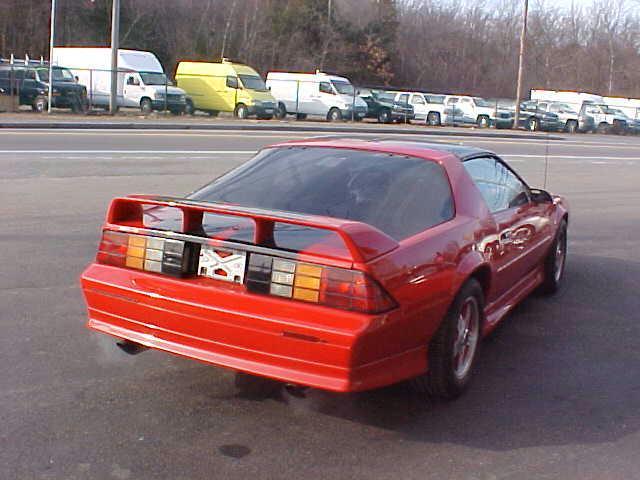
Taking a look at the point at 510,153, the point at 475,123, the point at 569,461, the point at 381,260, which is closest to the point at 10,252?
the point at 381,260

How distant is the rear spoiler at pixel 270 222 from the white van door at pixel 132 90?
32.3m

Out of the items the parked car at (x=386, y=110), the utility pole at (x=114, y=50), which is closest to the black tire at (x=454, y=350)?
the utility pole at (x=114, y=50)

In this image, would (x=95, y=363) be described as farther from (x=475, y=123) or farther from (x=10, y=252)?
(x=475, y=123)

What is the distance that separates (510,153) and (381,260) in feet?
66.0

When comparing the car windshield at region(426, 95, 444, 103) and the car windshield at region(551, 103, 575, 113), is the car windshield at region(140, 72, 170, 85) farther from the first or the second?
the car windshield at region(551, 103, 575, 113)

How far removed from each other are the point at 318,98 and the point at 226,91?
14.4 feet

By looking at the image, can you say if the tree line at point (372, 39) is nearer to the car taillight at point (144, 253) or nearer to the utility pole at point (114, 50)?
the utility pole at point (114, 50)

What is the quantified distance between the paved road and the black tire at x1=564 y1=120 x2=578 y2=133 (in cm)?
3865

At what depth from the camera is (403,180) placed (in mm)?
5051

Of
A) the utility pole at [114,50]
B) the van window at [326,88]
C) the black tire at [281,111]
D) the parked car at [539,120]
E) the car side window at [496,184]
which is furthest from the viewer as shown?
the parked car at [539,120]

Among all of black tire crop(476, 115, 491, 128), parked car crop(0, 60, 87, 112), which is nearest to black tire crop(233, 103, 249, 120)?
parked car crop(0, 60, 87, 112)

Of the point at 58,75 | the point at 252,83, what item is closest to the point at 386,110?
the point at 252,83

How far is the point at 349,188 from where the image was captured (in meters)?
5.00

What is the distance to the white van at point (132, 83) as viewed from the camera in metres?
A: 35.7
